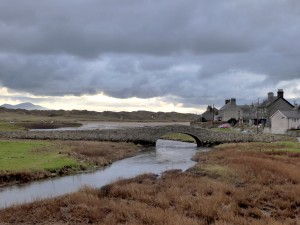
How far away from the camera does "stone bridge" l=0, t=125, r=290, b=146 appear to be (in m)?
74.9

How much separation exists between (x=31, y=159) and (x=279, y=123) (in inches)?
3131

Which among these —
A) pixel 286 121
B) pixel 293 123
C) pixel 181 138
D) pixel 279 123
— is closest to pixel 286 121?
pixel 286 121

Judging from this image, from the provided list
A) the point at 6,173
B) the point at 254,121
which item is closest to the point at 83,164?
the point at 6,173

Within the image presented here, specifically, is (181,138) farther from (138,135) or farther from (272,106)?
(272,106)

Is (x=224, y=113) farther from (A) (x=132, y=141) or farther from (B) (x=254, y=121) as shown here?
(A) (x=132, y=141)

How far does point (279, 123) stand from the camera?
106 m

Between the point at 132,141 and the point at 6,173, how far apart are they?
4378cm

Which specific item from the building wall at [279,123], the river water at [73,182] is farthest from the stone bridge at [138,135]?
the building wall at [279,123]

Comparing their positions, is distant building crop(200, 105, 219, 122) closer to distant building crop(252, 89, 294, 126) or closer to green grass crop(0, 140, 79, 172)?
distant building crop(252, 89, 294, 126)

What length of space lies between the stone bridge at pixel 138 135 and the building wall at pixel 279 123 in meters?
26.6

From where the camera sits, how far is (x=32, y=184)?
31.3 meters

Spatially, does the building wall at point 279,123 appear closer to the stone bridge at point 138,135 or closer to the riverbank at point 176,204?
the stone bridge at point 138,135

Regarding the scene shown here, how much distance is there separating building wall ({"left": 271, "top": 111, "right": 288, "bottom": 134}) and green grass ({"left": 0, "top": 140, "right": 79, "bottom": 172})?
2744 inches

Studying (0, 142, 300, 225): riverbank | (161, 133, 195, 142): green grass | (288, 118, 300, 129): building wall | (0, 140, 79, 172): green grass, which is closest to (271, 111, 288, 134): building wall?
(288, 118, 300, 129): building wall
